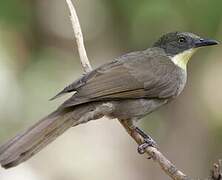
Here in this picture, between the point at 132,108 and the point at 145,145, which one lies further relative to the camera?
the point at 132,108

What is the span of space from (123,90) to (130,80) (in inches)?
6.2

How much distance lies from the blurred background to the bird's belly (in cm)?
246

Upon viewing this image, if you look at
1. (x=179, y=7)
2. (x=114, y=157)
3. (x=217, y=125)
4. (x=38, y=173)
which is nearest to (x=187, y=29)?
(x=179, y=7)

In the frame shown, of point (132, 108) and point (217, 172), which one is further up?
point (132, 108)

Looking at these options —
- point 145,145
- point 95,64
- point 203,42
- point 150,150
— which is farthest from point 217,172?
point 95,64

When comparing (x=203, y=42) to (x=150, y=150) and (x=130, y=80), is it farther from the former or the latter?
(x=150, y=150)

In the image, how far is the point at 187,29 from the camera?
873 cm

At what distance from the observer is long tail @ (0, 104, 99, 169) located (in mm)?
4973

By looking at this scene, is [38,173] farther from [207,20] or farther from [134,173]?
[207,20]

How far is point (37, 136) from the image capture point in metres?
5.27

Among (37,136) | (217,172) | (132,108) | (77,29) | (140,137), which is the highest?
(77,29)

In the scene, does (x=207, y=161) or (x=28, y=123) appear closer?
(x=28, y=123)

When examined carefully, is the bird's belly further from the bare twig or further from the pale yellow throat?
the bare twig

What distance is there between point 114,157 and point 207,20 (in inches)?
91.0
